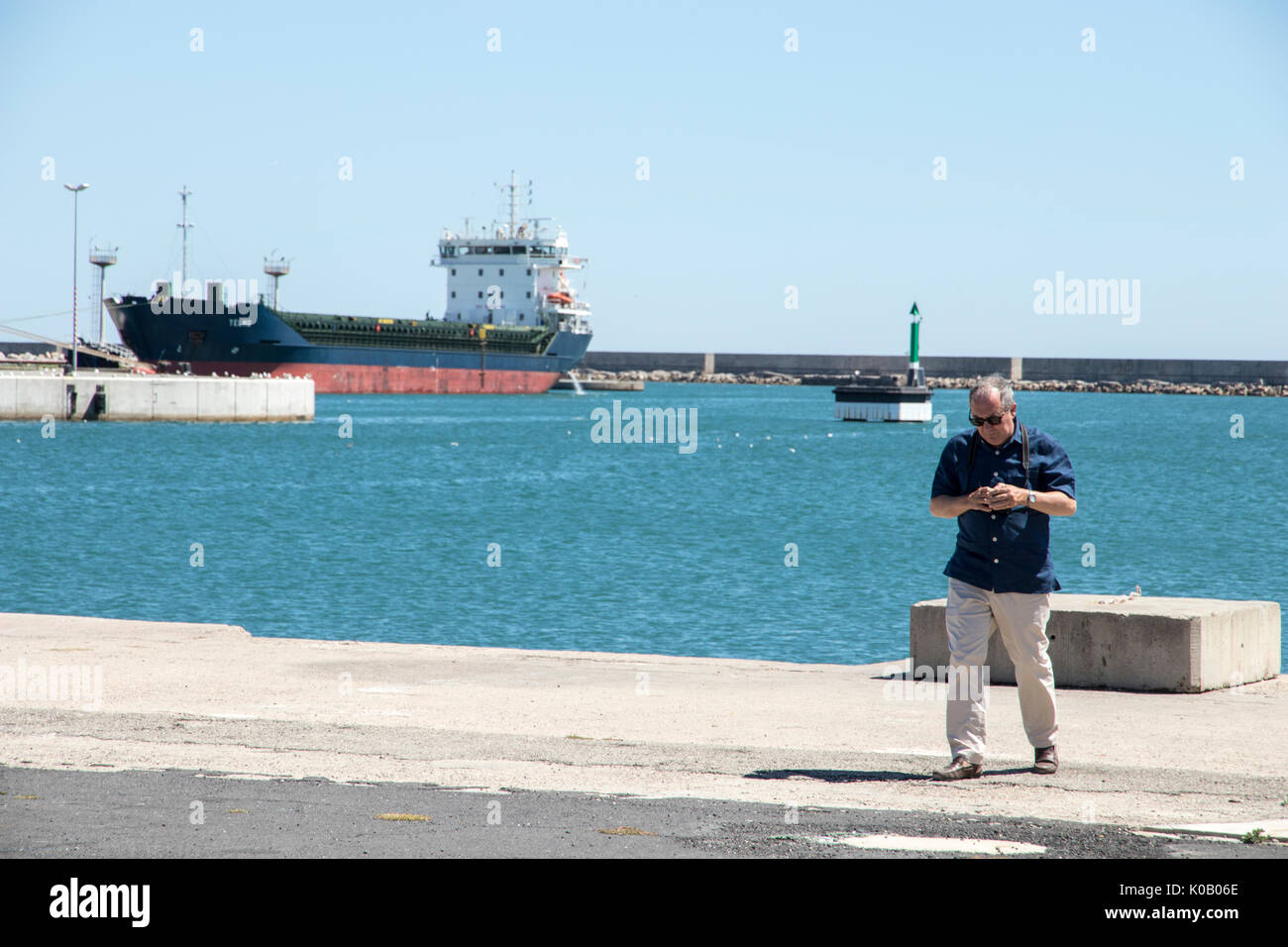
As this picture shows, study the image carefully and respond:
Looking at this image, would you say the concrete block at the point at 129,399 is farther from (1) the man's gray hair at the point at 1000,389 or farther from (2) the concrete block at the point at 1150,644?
(1) the man's gray hair at the point at 1000,389

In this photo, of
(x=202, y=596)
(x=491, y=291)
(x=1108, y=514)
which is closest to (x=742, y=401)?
(x=491, y=291)

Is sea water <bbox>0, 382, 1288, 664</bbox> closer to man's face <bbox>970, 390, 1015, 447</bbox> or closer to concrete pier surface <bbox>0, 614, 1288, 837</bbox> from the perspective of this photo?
concrete pier surface <bbox>0, 614, 1288, 837</bbox>

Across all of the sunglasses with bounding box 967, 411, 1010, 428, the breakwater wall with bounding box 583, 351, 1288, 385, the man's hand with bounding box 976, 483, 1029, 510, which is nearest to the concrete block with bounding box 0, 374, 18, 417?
the sunglasses with bounding box 967, 411, 1010, 428

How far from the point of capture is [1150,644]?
8.49 metres

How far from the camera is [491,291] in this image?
342 feet

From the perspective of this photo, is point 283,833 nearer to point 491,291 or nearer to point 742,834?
point 742,834

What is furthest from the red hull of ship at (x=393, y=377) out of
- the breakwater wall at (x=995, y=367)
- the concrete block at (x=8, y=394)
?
the breakwater wall at (x=995, y=367)

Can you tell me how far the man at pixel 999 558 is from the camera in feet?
19.5

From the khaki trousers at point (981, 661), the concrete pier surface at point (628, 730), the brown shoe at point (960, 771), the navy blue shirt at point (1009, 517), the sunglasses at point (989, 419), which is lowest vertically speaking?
the concrete pier surface at point (628, 730)

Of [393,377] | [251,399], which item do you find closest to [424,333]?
[393,377]

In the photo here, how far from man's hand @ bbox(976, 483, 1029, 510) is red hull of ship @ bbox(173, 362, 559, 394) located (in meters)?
82.7

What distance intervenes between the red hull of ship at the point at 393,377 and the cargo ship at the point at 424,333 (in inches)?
3.2

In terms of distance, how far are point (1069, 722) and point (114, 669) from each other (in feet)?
19.4

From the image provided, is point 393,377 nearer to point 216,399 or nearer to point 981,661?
point 216,399
